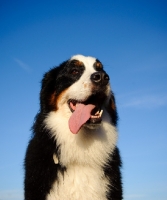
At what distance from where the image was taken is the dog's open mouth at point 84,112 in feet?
16.9

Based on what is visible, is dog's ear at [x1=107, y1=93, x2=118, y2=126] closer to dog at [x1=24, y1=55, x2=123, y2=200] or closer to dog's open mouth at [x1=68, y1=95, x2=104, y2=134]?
dog at [x1=24, y1=55, x2=123, y2=200]

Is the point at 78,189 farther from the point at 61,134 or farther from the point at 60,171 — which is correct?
the point at 61,134

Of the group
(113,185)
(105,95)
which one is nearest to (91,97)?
(105,95)

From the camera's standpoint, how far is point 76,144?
5227 mm

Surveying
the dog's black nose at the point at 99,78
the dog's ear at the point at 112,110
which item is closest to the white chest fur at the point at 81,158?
the dog's ear at the point at 112,110

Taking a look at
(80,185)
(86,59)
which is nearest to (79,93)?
(86,59)

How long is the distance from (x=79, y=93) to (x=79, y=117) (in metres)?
0.39

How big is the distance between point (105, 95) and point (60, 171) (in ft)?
4.66

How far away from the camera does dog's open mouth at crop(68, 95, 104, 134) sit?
5152 millimetres

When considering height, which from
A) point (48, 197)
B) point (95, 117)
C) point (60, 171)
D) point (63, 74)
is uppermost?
point (63, 74)

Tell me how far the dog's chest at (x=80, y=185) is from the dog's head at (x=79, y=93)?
66 cm

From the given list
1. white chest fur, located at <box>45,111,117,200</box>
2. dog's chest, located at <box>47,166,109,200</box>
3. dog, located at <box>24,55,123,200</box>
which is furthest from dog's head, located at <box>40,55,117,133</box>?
dog's chest, located at <box>47,166,109,200</box>

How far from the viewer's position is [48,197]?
15.8ft

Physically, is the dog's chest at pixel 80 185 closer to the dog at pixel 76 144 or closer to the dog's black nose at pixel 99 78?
the dog at pixel 76 144
